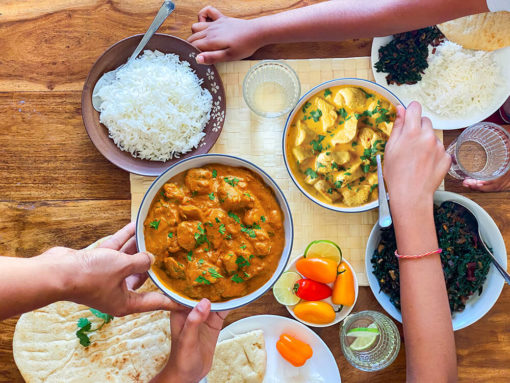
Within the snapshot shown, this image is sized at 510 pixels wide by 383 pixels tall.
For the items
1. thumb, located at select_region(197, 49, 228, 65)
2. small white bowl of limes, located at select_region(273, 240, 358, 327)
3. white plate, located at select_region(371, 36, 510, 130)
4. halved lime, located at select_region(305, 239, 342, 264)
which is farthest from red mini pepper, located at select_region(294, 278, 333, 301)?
thumb, located at select_region(197, 49, 228, 65)

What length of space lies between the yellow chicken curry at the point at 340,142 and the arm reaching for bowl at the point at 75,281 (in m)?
1.06

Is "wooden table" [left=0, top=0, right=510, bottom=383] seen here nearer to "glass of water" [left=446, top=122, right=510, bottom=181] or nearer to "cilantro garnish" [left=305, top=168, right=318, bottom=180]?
"glass of water" [left=446, top=122, right=510, bottom=181]

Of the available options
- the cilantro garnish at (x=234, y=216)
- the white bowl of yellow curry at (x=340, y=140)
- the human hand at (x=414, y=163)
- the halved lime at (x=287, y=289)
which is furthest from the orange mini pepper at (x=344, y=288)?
the cilantro garnish at (x=234, y=216)

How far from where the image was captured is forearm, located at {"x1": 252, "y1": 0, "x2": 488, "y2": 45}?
92.4 inches

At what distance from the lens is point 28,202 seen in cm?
268

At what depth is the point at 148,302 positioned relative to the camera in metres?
2.05

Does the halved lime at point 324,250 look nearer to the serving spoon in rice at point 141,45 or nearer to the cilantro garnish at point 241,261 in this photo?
the cilantro garnish at point 241,261

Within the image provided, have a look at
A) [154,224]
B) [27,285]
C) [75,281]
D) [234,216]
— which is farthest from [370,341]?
[27,285]

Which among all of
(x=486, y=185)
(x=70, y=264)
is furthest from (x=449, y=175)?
(x=70, y=264)

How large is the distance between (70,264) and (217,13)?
1.75 m

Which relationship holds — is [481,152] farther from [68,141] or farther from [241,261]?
[68,141]

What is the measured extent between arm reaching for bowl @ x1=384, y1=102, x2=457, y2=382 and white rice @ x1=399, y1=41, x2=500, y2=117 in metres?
0.30

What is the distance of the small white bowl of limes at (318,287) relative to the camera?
2.46 metres

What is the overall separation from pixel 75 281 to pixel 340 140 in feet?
5.17
